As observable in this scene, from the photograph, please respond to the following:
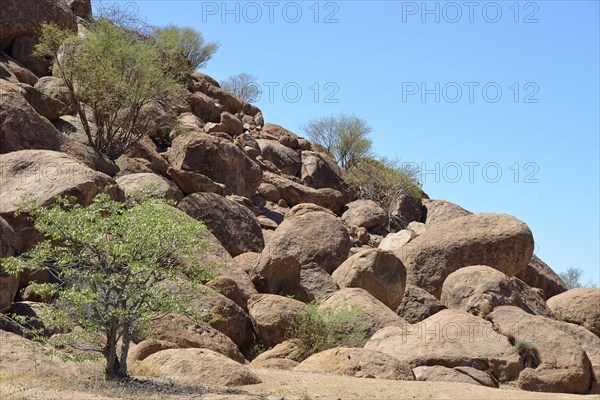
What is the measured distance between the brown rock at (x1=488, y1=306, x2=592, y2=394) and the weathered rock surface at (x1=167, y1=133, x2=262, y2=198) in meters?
16.2

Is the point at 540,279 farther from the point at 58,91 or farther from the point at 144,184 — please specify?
the point at 58,91

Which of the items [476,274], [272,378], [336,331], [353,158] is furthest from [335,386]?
[353,158]

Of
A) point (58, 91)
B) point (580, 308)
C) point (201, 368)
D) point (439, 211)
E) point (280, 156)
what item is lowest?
point (201, 368)

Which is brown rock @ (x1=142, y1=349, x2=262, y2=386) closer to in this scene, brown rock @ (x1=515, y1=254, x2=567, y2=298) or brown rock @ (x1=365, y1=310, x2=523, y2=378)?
brown rock @ (x1=365, y1=310, x2=523, y2=378)

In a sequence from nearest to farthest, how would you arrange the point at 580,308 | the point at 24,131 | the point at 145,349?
the point at 145,349 → the point at 24,131 → the point at 580,308

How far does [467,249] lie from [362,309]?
872 centimetres

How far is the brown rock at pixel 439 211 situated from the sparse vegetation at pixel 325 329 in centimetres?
2597

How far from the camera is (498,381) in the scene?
18.0 meters

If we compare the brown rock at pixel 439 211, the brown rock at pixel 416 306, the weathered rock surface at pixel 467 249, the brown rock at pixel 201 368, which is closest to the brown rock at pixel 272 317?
the brown rock at pixel 201 368

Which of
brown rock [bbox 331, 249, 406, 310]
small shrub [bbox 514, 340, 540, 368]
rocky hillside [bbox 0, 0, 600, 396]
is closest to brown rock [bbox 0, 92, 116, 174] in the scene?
rocky hillside [bbox 0, 0, 600, 396]

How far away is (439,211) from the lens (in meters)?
46.3

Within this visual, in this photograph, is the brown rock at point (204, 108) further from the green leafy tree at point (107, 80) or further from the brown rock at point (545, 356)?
the brown rock at point (545, 356)

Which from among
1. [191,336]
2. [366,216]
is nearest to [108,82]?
[191,336]

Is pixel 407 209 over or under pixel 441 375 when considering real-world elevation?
over
